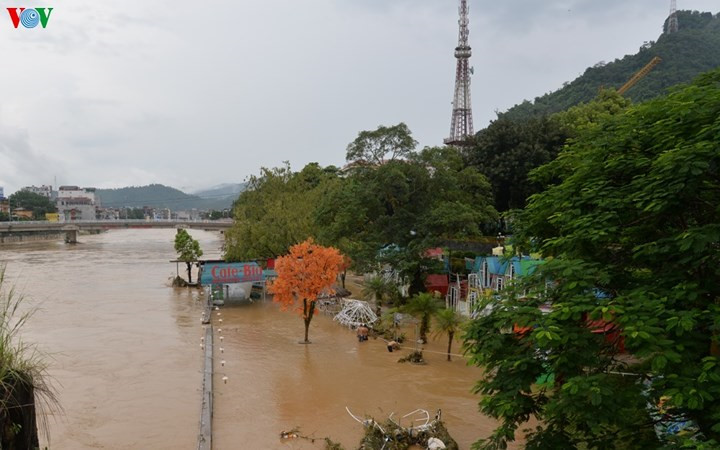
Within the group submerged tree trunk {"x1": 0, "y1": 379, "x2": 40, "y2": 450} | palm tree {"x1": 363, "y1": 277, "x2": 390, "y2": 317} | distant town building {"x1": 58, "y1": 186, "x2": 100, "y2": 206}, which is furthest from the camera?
distant town building {"x1": 58, "y1": 186, "x2": 100, "y2": 206}

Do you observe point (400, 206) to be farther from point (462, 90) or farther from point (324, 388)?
point (462, 90)

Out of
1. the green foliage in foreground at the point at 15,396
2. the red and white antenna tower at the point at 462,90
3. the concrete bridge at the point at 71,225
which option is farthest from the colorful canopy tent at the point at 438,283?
the concrete bridge at the point at 71,225

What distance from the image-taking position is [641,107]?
27.5ft

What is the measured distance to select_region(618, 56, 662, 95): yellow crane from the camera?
2958 inches

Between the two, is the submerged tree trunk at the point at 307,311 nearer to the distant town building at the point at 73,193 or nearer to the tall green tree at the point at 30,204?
the tall green tree at the point at 30,204

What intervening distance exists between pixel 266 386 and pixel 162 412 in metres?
3.25

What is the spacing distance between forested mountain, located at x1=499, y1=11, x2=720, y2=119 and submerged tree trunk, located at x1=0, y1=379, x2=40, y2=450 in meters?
75.0

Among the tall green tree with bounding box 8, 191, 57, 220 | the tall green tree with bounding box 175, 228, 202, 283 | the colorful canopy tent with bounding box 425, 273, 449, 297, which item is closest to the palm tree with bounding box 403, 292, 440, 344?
the colorful canopy tent with bounding box 425, 273, 449, 297

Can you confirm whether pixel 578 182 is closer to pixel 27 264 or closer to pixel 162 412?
pixel 162 412

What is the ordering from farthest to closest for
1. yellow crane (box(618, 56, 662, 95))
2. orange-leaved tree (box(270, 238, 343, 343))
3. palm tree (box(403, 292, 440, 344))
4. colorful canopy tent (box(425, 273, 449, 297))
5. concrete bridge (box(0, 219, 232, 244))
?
yellow crane (box(618, 56, 662, 95)) < concrete bridge (box(0, 219, 232, 244)) < colorful canopy tent (box(425, 273, 449, 297)) < orange-leaved tree (box(270, 238, 343, 343)) < palm tree (box(403, 292, 440, 344))

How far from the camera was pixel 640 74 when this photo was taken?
251 feet

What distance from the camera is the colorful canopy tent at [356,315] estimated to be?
23806mm

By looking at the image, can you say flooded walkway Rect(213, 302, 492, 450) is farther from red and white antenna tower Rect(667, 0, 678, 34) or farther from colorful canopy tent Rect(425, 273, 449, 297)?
red and white antenna tower Rect(667, 0, 678, 34)

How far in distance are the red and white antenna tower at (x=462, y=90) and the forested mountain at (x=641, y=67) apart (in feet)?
19.9
